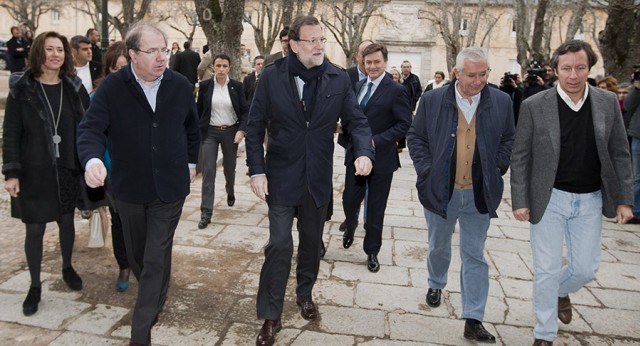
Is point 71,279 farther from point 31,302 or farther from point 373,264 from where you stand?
point 373,264

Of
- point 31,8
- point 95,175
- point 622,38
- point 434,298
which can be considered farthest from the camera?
point 31,8

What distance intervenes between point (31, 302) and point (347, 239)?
295 cm

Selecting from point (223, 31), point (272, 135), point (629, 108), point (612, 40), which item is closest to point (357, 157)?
point (272, 135)

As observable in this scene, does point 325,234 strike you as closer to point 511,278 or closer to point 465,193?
point 511,278

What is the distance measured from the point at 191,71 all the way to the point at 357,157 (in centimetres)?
806

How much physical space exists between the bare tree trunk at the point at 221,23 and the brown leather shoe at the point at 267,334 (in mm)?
7779

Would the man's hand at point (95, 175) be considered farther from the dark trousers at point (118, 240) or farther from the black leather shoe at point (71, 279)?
the black leather shoe at point (71, 279)

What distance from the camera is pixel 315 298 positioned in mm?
4570

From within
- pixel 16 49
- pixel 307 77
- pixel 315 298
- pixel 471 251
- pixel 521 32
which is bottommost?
pixel 315 298

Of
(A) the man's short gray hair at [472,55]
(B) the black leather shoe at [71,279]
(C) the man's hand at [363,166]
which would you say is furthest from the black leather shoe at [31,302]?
(A) the man's short gray hair at [472,55]

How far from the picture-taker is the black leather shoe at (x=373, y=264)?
5.26 m

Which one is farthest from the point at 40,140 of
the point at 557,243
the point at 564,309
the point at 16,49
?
the point at 16,49

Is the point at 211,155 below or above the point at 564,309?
above

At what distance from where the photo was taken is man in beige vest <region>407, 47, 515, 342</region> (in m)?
3.77
